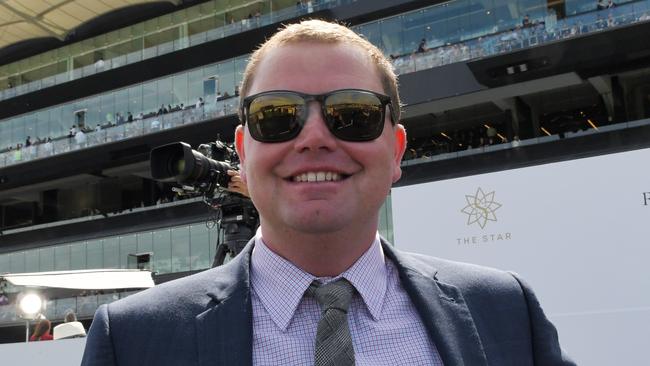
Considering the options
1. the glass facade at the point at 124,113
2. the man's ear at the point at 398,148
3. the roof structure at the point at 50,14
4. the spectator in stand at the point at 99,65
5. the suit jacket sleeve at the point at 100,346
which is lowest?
the suit jacket sleeve at the point at 100,346

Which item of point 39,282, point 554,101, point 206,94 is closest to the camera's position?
point 39,282

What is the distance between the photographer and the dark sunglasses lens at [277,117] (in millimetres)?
1688

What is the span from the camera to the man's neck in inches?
66.4

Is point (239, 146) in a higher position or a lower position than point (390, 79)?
lower

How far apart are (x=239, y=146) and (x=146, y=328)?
1.87 feet

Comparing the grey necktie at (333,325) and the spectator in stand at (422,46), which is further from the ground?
the spectator in stand at (422,46)

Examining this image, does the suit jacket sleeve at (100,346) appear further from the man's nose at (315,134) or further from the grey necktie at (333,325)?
the man's nose at (315,134)

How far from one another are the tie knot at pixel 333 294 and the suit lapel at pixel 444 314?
192 millimetres

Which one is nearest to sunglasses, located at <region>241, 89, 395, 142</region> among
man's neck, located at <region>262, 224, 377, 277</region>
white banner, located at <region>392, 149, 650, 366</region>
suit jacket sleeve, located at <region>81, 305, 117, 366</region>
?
man's neck, located at <region>262, 224, 377, 277</region>

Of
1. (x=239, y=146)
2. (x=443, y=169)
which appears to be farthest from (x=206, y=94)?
(x=239, y=146)

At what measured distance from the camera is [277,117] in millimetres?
1687

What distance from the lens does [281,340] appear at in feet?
5.49

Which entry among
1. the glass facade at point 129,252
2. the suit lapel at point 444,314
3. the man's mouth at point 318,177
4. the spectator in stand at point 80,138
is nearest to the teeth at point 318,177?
the man's mouth at point 318,177

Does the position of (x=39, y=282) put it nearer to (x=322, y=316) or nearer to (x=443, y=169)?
(x=322, y=316)
